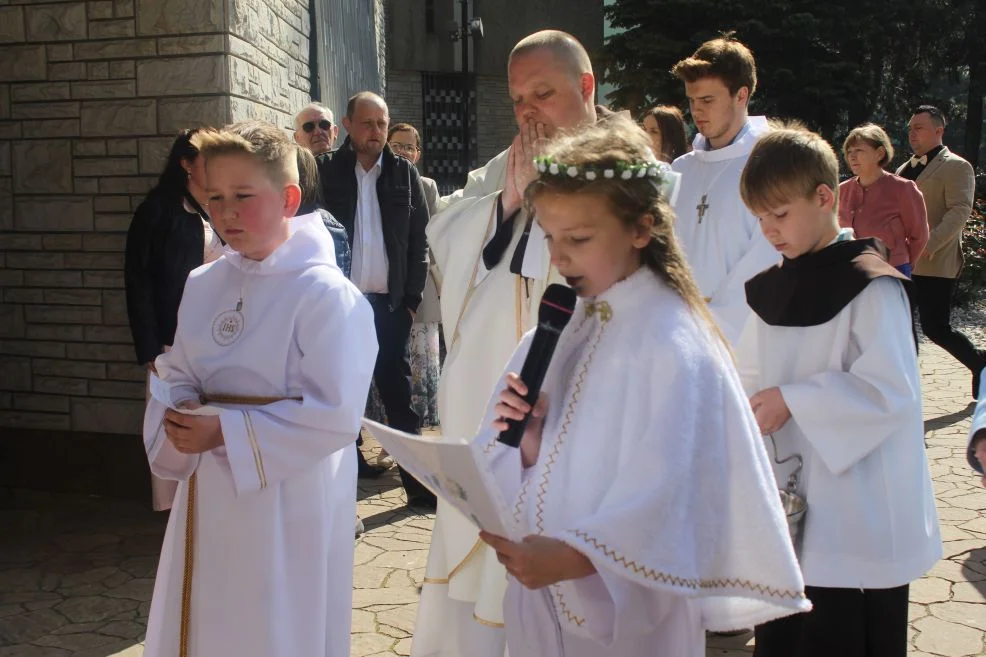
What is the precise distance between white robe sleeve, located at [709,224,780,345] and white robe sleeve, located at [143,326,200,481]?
6.65ft

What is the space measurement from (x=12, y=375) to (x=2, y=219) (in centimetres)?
94

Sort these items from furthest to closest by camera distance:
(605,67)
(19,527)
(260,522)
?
(605,67), (19,527), (260,522)

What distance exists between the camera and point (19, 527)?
541 cm

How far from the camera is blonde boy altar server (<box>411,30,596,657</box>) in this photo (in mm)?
3193

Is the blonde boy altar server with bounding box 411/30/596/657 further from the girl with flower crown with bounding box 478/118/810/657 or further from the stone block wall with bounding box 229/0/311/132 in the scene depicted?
the stone block wall with bounding box 229/0/311/132

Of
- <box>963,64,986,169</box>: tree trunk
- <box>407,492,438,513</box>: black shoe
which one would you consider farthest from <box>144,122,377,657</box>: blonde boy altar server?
<box>963,64,986,169</box>: tree trunk

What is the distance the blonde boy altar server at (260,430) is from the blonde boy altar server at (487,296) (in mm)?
720

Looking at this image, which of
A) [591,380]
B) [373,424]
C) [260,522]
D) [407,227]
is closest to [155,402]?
[260,522]

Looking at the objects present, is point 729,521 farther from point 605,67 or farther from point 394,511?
point 605,67

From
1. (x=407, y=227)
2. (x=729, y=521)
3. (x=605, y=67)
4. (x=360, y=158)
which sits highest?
(x=605, y=67)

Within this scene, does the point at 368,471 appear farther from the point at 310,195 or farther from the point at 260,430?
the point at 260,430

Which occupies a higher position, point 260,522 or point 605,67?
point 605,67

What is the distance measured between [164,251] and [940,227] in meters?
6.26

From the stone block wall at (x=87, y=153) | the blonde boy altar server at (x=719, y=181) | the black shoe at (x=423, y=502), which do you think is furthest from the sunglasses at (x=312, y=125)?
the blonde boy altar server at (x=719, y=181)
